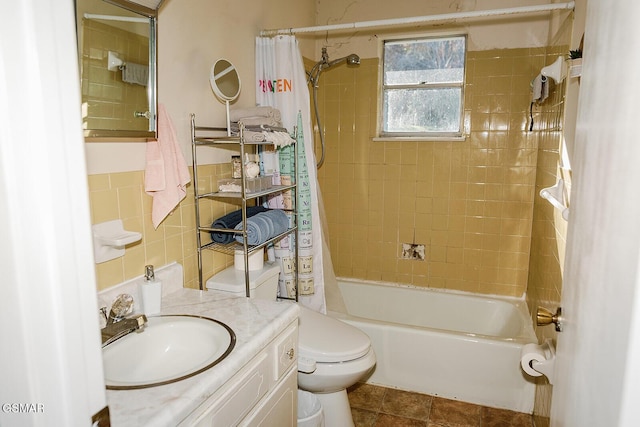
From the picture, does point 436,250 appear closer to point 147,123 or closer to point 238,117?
point 238,117

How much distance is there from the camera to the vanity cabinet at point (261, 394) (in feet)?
3.58

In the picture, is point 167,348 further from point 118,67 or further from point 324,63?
point 324,63

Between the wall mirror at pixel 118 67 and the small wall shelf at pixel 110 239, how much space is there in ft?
0.93

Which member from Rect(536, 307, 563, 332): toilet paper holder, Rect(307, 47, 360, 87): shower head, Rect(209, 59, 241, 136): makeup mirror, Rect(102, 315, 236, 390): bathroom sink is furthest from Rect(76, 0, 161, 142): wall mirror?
Rect(307, 47, 360, 87): shower head

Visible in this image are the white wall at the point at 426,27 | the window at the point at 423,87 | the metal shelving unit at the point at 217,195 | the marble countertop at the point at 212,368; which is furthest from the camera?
the window at the point at 423,87

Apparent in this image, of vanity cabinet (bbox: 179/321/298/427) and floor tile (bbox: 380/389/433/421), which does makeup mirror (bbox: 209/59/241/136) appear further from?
floor tile (bbox: 380/389/433/421)

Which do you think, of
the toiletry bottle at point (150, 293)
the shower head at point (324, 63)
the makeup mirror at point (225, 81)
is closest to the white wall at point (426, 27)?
the shower head at point (324, 63)

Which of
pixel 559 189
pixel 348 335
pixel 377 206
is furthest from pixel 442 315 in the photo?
pixel 559 189

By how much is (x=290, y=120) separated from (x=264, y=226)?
26.9 inches

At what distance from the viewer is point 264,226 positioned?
202cm

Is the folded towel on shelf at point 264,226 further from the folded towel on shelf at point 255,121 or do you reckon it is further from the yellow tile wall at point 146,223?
the folded towel on shelf at point 255,121

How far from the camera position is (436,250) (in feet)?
10.2

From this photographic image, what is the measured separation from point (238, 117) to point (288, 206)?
565 millimetres

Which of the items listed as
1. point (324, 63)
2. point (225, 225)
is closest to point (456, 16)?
point (324, 63)
